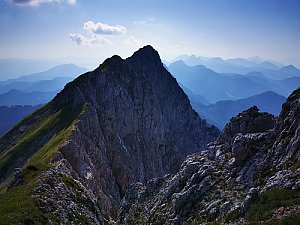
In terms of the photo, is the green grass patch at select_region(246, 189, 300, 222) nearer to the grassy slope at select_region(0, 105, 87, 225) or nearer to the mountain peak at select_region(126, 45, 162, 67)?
the grassy slope at select_region(0, 105, 87, 225)

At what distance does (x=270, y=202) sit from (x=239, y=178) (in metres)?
10.3

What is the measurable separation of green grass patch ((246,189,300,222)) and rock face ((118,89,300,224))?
3.8 inches

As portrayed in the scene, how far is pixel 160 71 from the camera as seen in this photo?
193 m

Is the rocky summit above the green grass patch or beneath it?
beneath

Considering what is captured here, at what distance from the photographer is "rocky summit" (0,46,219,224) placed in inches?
2210

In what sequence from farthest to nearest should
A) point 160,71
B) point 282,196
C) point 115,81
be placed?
point 160,71, point 115,81, point 282,196

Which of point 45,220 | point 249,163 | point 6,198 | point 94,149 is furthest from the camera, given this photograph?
point 94,149

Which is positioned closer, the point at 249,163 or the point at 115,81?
the point at 249,163

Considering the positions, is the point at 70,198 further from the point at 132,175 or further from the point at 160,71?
the point at 160,71

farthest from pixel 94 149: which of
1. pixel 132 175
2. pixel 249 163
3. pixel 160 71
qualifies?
pixel 160 71

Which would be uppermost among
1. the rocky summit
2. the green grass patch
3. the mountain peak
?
the mountain peak

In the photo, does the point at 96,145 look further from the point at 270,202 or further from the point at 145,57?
the point at 145,57

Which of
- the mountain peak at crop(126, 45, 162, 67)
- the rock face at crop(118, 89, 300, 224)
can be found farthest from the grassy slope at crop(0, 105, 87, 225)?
the mountain peak at crop(126, 45, 162, 67)

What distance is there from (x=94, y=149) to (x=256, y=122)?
180 ft
